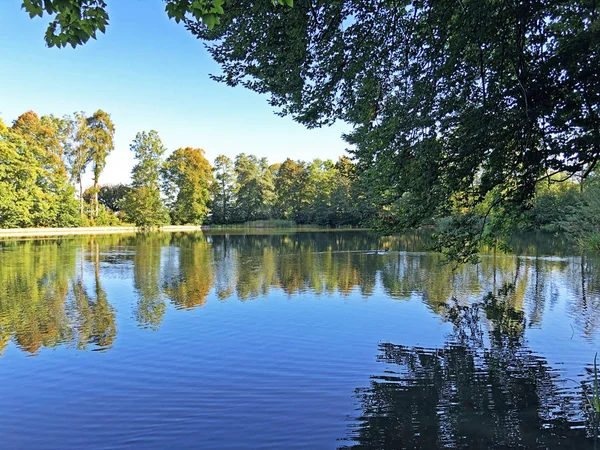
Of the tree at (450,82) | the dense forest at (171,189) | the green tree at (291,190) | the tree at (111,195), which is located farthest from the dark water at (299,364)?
the green tree at (291,190)

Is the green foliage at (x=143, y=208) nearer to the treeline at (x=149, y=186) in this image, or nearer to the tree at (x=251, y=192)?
the treeline at (x=149, y=186)

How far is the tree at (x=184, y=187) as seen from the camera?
51.4 metres

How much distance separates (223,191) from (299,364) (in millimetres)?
54053

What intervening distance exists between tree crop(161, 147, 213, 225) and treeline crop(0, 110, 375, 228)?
0.13 meters

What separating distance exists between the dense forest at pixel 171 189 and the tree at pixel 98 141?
0.11 m

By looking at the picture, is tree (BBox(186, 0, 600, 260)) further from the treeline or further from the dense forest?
the treeline

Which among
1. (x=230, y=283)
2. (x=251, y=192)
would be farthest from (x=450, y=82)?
(x=251, y=192)

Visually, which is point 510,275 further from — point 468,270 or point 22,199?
point 22,199

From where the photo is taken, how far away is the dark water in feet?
12.3

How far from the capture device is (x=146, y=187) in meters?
47.1

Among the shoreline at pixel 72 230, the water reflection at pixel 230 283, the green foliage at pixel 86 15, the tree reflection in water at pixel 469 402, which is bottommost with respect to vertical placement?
the tree reflection in water at pixel 469 402

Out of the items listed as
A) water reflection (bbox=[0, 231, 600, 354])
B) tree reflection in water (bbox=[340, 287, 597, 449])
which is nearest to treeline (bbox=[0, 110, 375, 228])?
water reflection (bbox=[0, 231, 600, 354])

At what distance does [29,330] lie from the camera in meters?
6.96

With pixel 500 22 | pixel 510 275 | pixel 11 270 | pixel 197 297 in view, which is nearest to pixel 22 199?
pixel 11 270
